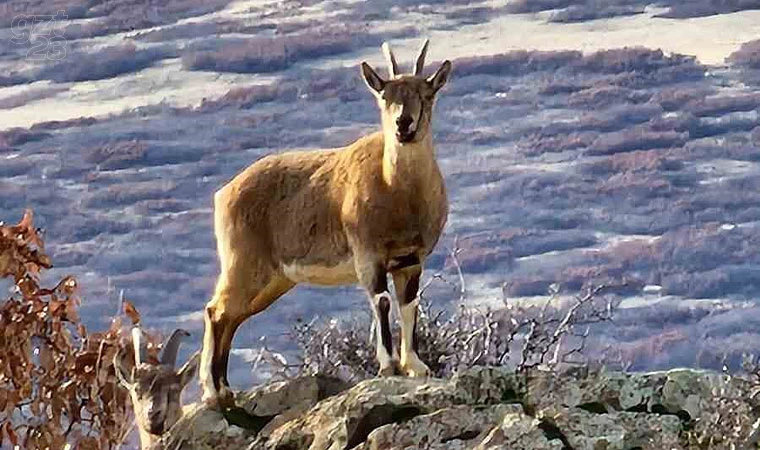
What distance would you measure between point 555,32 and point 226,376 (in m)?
27.3

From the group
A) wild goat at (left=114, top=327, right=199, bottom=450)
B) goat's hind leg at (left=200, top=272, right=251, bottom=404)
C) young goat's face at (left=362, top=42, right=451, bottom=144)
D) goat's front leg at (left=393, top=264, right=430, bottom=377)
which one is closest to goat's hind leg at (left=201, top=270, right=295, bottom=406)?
goat's hind leg at (left=200, top=272, right=251, bottom=404)

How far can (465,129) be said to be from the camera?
36.4 meters

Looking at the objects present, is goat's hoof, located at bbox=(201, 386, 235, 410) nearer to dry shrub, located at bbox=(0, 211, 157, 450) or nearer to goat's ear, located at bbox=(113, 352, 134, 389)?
goat's ear, located at bbox=(113, 352, 134, 389)

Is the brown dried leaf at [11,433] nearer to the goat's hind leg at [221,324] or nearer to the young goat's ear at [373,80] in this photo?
the goat's hind leg at [221,324]

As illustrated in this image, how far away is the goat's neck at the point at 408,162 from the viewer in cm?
1092

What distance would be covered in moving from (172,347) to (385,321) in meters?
1.30

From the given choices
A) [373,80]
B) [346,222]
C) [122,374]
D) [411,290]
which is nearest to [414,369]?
[411,290]

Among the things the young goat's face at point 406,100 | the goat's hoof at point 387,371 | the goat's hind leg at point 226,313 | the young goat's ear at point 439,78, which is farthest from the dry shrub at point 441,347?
the young goat's ear at point 439,78

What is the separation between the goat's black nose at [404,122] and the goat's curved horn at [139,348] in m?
1.89

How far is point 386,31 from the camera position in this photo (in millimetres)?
36562

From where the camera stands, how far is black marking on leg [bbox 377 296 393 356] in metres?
10.8

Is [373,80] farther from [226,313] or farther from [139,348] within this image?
[139,348]

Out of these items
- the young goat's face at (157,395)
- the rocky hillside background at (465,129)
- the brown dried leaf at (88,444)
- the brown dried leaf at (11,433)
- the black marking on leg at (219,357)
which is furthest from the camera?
the rocky hillside background at (465,129)

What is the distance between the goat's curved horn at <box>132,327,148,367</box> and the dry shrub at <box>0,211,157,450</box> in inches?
6.1
